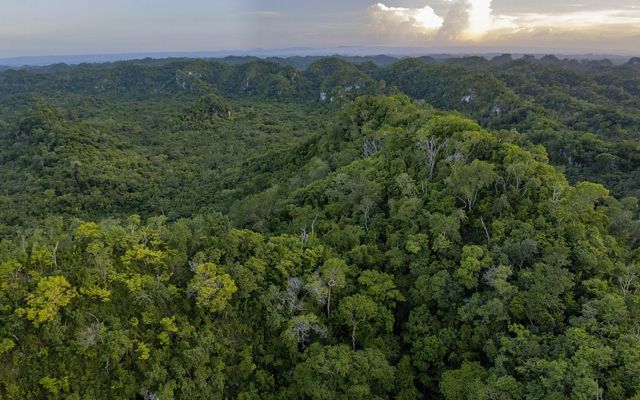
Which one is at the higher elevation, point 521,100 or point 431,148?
point 521,100

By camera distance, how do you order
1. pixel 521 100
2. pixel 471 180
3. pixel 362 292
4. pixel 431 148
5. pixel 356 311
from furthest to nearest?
pixel 521 100 → pixel 431 148 → pixel 471 180 → pixel 362 292 → pixel 356 311

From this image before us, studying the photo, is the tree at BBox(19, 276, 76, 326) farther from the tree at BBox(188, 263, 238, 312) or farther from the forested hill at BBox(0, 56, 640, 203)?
the forested hill at BBox(0, 56, 640, 203)

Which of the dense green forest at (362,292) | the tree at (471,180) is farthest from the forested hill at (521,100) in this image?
the tree at (471,180)

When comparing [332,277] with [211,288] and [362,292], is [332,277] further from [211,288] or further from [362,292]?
[211,288]

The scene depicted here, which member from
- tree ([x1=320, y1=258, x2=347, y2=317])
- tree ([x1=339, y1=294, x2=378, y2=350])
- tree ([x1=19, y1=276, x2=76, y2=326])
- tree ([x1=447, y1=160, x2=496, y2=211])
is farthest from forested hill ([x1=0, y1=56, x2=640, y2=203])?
tree ([x1=19, y1=276, x2=76, y2=326])

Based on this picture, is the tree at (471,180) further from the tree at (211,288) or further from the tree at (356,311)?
the tree at (211,288)

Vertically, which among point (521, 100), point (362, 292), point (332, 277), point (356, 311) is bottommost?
point (356, 311)

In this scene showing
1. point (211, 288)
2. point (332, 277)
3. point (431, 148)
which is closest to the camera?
point (211, 288)

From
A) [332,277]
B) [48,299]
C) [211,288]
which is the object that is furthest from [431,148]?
[48,299]

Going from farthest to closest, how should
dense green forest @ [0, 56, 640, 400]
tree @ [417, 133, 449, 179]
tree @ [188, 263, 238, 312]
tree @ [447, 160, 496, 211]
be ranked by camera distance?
tree @ [417, 133, 449, 179] < tree @ [447, 160, 496, 211] < tree @ [188, 263, 238, 312] < dense green forest @ [0, 56, 640, 400]

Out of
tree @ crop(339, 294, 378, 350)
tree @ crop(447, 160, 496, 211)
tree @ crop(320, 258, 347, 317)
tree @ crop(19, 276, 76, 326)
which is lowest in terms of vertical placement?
tree @ crop(339, 294, 378, 350)

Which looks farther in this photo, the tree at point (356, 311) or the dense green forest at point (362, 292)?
the tree at point (356, 311)
